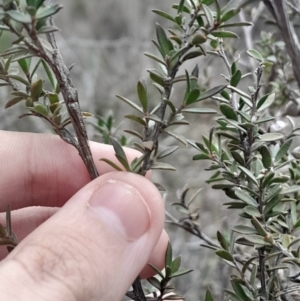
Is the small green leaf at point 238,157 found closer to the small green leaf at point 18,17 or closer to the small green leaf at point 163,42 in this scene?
the small green leaf at point 163,42

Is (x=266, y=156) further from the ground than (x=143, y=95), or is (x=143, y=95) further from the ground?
(x=143, y=95)

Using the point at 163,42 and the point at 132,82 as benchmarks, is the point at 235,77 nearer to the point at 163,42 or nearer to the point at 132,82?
the point at 163,42

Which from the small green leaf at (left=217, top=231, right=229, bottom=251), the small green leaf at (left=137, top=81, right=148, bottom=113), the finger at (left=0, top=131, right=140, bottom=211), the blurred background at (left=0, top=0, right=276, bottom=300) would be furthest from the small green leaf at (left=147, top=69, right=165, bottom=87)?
the blurred background at (left=0, top=0, right=276, bottom=300)

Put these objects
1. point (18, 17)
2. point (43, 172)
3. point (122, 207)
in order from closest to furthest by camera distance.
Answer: point (18, 17) < point (122, 207) < point (43, 172)

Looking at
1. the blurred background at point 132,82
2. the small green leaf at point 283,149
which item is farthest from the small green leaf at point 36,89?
the blurred background at point 132,82

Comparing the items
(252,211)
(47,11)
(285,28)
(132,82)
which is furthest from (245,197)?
(132,82)

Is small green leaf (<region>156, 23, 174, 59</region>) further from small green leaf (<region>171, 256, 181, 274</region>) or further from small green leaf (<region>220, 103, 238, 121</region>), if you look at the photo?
small green leaf (<region>171, 256, 181, 274</region>)
